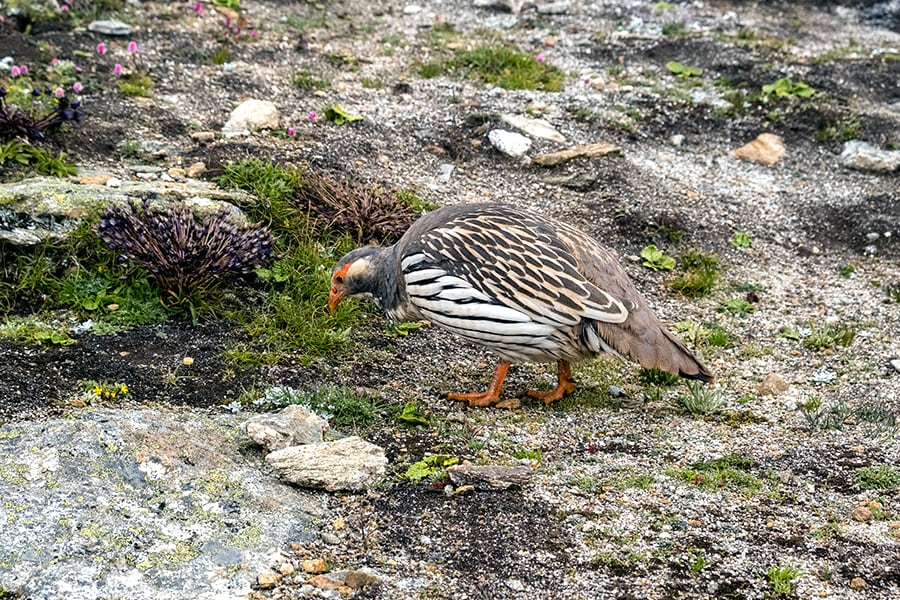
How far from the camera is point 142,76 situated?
1102cm

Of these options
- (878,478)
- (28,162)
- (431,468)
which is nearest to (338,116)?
(28,162)

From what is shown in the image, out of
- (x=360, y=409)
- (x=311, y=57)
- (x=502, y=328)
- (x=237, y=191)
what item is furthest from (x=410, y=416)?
(x=311, y=57)

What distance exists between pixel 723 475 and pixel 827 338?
9.29ft

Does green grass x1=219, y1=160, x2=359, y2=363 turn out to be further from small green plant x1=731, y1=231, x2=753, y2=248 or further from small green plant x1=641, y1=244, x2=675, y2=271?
small green plant x1=731, y1=231, x2=753, y2=248

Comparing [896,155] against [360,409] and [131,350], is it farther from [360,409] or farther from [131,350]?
[131,350]

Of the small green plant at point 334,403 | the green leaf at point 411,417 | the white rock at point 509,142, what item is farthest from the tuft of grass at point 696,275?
the small green plant at point 334,403

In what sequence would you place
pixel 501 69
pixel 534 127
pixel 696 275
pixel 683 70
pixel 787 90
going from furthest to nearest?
pixel 683 70 < pixel 501 69 < pixel 787 90 < pixel 534 127 < pixel 696 275

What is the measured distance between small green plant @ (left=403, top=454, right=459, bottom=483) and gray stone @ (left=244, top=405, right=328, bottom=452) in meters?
0.64

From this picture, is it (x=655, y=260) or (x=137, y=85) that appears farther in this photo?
(x=137, y=85)

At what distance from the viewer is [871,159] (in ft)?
36.8

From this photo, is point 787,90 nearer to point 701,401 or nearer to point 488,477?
point 701,401

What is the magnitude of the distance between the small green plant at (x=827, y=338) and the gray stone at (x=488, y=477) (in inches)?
141

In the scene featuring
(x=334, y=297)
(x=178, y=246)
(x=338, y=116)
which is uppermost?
(x=178, y=246)

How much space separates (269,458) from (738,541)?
2696 millimetres
